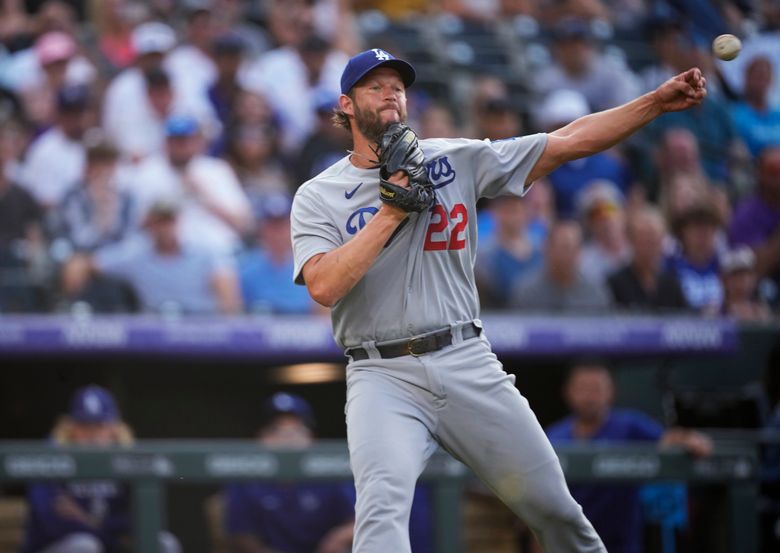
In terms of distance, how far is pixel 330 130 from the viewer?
8797 mm

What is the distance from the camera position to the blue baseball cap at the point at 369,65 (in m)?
4.09

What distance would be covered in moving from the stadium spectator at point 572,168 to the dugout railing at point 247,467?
3.20 metres

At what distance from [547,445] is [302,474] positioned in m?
2.16

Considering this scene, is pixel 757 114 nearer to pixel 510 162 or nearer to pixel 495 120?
pixel 495 120

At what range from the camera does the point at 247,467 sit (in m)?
6.00

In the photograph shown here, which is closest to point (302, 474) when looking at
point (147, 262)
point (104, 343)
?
point (104, 343)

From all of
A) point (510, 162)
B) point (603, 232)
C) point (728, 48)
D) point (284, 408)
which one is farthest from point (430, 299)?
point (603, 232)

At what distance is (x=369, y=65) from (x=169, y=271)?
3580mm

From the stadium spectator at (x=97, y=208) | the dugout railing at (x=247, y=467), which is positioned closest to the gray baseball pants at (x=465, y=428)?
the dugout railing at (x=247, y=467)

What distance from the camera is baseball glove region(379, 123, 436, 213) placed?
12.6ft

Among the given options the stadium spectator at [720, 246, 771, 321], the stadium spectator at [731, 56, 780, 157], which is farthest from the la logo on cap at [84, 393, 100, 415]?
the stadium spectator at [731, 56, 780, 157]

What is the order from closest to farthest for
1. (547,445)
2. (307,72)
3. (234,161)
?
(547,445) → (234,161) → (307,72)

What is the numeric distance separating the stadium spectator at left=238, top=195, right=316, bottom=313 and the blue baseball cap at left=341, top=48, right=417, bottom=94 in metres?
3.36

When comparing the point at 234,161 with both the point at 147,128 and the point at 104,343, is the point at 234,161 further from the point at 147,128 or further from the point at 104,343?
the point at 104,343
